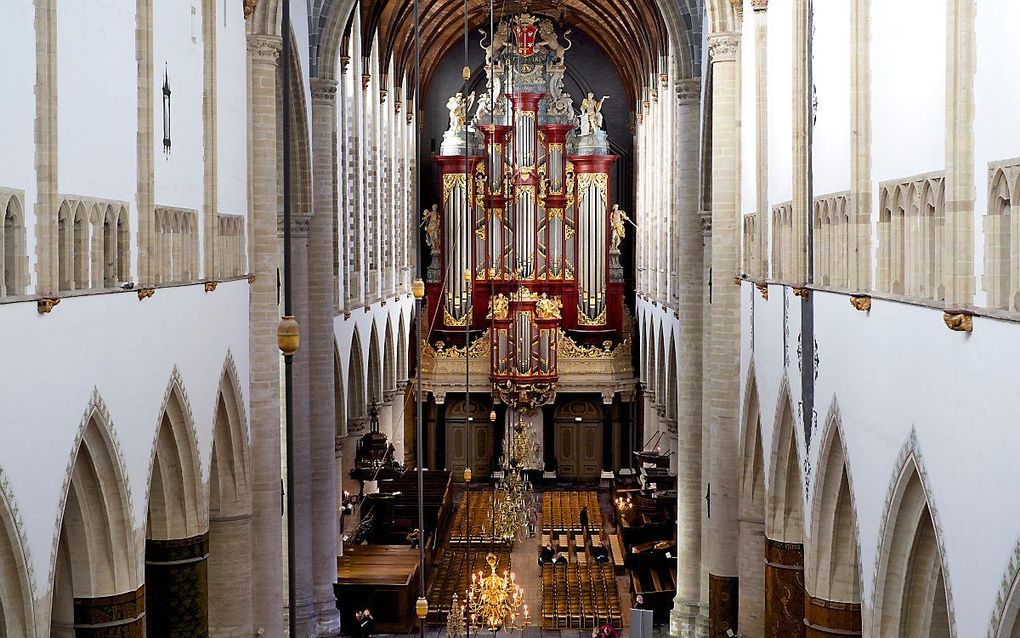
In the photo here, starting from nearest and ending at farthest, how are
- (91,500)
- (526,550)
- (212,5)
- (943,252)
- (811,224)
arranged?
(943,252)
(91,500)
(811,224)
(212,5)
(526,550)

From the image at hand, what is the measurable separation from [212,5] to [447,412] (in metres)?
24.0

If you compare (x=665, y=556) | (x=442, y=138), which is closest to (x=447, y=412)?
(x=442, y=138)

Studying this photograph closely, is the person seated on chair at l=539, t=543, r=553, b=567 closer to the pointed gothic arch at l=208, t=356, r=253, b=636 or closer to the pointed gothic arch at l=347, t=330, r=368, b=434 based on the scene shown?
the pointed gothic arch at l=347, t=330, r=368, b=434

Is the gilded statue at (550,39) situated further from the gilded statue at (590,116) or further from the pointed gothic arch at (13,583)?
the pointed gothic arch at (13,583)

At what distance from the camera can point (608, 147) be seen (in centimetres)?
4059

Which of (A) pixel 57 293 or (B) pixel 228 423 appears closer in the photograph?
(A) pixel 57 293

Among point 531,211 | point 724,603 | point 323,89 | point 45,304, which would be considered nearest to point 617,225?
point 531,211

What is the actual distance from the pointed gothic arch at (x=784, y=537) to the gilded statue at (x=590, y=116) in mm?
24231

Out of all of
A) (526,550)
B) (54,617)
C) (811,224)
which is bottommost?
(526,550)

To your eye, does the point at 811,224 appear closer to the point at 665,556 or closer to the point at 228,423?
the point at 228,423

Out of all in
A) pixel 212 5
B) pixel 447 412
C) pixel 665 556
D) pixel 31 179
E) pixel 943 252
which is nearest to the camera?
pixel 943 252

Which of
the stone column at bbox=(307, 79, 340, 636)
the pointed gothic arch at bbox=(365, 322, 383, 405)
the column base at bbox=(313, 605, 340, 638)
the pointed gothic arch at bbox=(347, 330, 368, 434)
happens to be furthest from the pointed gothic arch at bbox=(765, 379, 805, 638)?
the pointed gothic arch at bbox=(365, 322, 383, 405)

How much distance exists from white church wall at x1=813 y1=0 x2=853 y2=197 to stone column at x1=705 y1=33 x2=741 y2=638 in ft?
15.7

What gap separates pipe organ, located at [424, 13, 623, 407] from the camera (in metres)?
38.3
